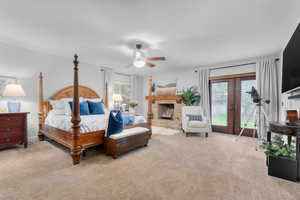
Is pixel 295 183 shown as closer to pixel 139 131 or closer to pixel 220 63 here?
pixel 139 131

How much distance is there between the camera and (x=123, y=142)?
268cm

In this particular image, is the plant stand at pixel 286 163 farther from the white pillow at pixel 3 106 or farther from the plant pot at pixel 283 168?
the white pillow at pixel 3 106

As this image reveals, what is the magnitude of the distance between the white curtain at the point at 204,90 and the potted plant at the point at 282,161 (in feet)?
9.18

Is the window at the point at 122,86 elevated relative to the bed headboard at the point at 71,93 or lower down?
elevated

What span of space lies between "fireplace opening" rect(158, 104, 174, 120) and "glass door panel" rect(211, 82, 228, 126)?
1.72 metres

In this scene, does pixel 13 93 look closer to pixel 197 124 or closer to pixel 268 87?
pixel 197 124

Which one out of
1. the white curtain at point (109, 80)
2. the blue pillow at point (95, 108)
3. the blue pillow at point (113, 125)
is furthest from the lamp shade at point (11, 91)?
the white curtain at point (109, 80)

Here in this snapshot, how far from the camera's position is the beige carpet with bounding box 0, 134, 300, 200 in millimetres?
1603

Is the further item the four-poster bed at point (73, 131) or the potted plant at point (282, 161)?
the four-poster bed at point (73, 131)

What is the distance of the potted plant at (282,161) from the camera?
1.89 metres

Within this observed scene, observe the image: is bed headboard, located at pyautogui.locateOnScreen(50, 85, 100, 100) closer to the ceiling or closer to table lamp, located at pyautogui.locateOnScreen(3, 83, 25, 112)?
table lamp, located at pyautogui.locateOnScreen(3, 83, 25, 112)

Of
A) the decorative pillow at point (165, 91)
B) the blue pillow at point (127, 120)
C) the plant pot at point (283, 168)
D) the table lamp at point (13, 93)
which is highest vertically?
the decorative pillow at point (165, 91)

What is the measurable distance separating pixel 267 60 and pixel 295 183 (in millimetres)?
3308

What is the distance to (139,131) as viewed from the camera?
120 inches
